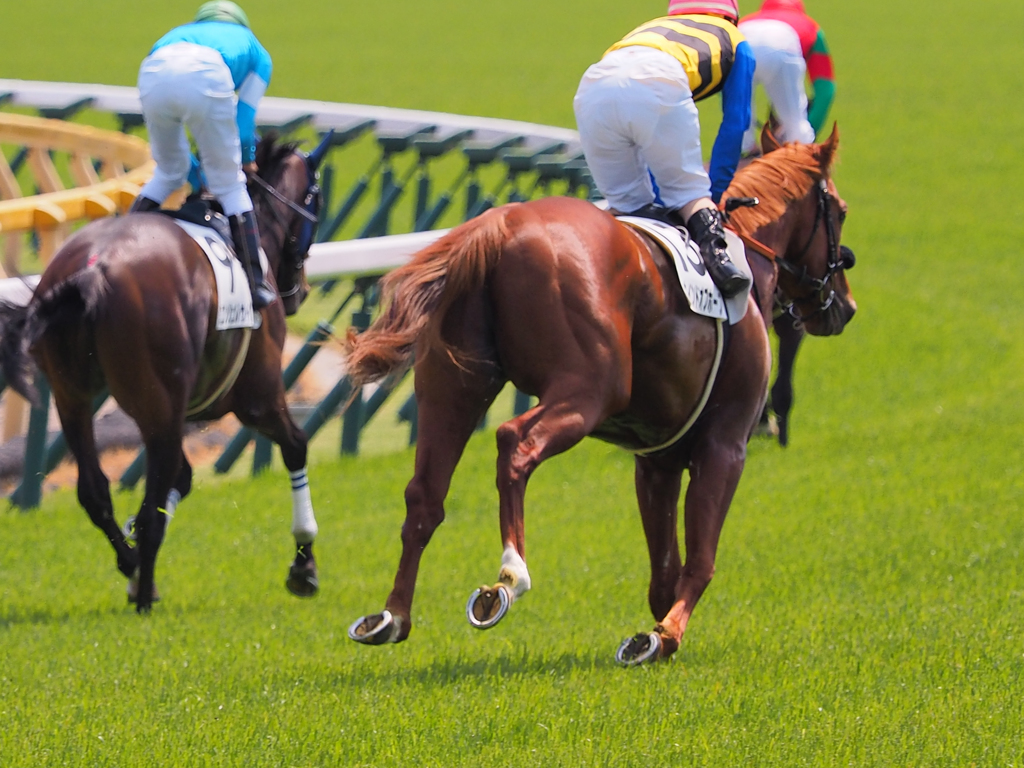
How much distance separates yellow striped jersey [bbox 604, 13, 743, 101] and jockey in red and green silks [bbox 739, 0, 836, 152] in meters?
2.90

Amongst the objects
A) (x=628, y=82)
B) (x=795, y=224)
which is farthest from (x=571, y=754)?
(x=795, y=224)

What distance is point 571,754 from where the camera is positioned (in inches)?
146

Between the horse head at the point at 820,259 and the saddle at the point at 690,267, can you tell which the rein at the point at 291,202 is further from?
the saddle at the point at 690,267

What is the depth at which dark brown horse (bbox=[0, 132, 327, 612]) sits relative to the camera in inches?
219

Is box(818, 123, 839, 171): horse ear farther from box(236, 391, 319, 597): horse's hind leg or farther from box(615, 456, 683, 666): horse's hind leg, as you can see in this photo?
box(236, 391, 319, 597): horse's hind leg

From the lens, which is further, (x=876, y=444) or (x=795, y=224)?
(x=876, y=444)

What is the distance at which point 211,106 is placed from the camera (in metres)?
6.02

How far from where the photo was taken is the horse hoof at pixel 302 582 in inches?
254

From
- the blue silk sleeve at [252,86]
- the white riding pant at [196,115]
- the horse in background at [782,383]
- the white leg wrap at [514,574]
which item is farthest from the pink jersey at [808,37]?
the white leg wrap at [514,574]

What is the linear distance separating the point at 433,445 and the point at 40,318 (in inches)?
76.9

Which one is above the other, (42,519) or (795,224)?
(795,224)

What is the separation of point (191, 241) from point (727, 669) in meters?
2.62

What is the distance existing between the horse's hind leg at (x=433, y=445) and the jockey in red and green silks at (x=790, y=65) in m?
4.13

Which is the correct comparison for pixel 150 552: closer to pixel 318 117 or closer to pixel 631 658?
pixel 631 658
